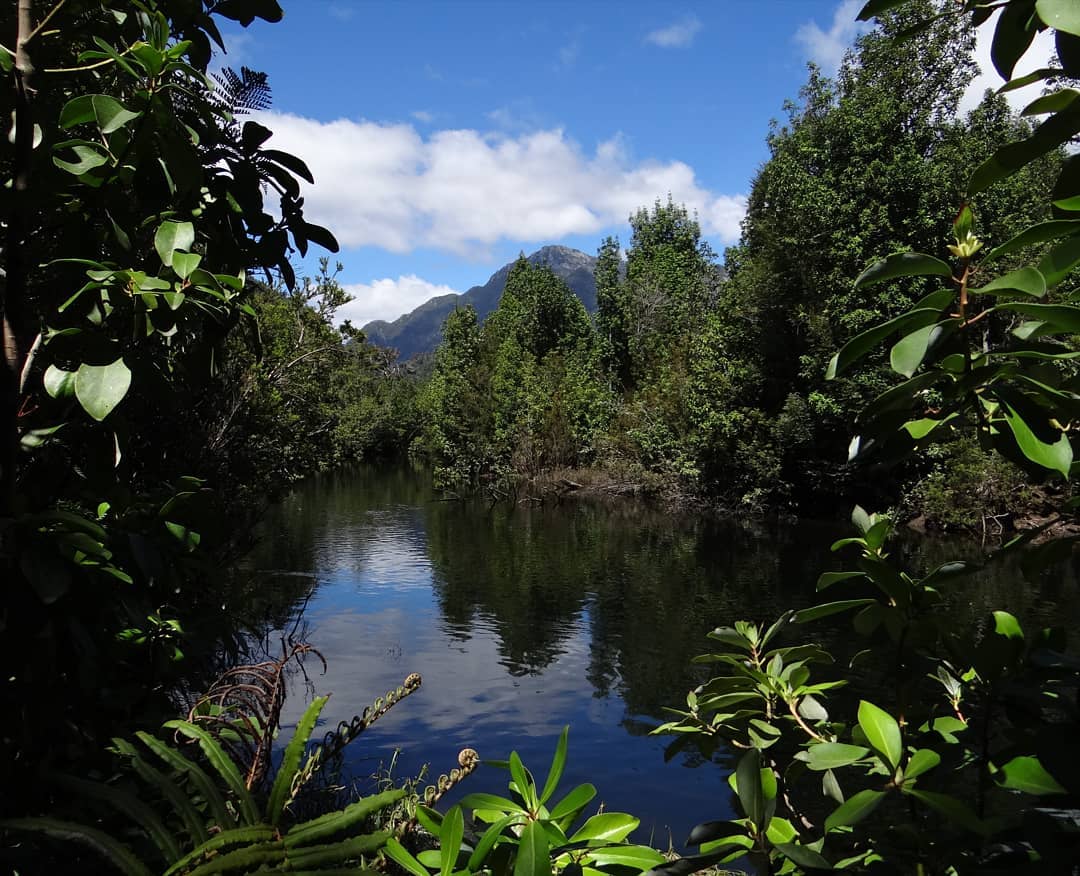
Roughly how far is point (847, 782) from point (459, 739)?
3.96m

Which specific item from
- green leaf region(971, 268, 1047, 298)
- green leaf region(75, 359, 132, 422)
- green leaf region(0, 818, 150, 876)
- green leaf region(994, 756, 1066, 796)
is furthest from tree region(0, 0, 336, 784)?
green leaf region(994, 756, 1066, 796)

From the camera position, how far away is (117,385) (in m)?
1.06

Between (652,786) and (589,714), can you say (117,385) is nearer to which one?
(652,786)

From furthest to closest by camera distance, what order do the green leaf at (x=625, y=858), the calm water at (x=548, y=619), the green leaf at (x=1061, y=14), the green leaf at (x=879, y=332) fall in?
1. the calm water at (x=548, y=619)
2. the green leaf at (x=625, y=858)
3. the green leaf at (x=879, y=332)
4. the green leaf at (x=1061, y=14)

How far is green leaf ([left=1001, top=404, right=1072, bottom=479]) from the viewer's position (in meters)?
0.73

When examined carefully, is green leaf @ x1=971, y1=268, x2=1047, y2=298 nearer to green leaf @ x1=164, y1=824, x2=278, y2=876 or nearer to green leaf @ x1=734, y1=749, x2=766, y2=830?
green leaf @ x1=734, y1=749, x2=766, y2=830

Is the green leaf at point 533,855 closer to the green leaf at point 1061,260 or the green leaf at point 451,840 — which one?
the green leaf at point 451,840

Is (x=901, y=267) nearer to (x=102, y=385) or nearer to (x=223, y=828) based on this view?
(x=102, y=385)

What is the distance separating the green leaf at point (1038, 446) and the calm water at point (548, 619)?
243 centimetres

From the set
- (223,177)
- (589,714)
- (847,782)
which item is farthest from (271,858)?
(589,714)

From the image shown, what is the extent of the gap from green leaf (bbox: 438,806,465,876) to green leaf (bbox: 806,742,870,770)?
0.46m

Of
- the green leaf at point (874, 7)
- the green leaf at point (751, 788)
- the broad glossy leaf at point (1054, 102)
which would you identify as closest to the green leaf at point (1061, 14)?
the broad glossy leaf at point (1054, 102)

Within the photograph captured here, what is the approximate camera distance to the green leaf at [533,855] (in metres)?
0.78

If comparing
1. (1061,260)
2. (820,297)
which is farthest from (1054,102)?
(820,297)
